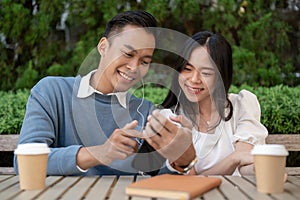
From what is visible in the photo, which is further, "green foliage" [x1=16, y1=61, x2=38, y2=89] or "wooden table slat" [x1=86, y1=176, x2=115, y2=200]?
"green foliage" [x1=16, y1=61, x2=38, y2=89]

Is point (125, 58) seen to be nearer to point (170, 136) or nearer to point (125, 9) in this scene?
point (170, 136)

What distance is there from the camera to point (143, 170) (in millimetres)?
1612

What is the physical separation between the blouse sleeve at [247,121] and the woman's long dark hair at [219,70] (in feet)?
0.12

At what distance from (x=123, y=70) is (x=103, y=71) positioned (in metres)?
0.10

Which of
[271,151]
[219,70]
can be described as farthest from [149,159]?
[271,151]

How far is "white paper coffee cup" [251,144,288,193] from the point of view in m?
1.02

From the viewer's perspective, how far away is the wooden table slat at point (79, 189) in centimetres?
102

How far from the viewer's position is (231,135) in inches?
68.5

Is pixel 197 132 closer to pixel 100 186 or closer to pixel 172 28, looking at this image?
pixel 100 186

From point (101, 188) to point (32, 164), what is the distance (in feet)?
0.58

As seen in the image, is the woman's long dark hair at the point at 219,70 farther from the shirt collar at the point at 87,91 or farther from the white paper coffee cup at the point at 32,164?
the white paper coffee cup at the point at 32,164

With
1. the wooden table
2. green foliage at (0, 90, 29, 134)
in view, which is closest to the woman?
the wooden table

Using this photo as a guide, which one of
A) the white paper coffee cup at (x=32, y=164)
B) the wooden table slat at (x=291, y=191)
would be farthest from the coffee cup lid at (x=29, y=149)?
the wooden table slat at (x=291, y=191)

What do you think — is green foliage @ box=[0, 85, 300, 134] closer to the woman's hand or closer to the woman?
the woman
